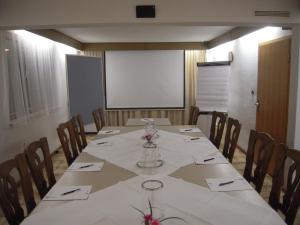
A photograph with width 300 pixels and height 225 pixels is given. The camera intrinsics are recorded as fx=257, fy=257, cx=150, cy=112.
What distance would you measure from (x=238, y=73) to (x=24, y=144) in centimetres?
375

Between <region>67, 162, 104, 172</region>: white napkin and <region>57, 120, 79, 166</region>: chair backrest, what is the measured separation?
54 cm

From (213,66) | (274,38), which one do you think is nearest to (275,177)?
(274,38)

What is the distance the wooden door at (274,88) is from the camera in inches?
121

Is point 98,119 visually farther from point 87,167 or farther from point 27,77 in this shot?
point 87,167

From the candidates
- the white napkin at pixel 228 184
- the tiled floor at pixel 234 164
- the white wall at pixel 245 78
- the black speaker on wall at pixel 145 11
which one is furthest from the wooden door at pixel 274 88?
the white napkin at pixel 228 184

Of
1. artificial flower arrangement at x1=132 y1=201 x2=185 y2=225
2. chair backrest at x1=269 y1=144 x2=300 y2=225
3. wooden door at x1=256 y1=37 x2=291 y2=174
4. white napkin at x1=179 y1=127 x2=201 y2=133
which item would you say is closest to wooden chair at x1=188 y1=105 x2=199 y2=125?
white napkin at x1=179 y1=127 x2=201 y2=133

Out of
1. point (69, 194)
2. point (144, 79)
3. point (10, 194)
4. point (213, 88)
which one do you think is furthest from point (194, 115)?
point (144, 79)

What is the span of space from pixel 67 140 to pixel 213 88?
3.62 meters

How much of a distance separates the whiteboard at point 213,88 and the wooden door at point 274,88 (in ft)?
4.56

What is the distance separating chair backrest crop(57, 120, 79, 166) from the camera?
2.41m

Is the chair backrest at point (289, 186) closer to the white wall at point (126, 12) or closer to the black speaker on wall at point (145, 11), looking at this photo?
the white wall at point (126, 12)

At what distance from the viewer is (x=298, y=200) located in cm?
130

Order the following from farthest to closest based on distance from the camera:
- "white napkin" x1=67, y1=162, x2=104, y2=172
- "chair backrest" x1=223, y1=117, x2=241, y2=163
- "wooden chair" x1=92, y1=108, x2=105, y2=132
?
1. "wooden chair" x1=92, y1=108, x2=105, y2=132
2. "chair backrest" x1=223, y1=117, x2=241, y2=163
3. "white napkin" x1=67, y1=162, x2=104, y2=172

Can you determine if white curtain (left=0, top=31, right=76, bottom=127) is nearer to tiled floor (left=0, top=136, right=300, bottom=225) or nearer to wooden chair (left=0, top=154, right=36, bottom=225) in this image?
tiled floor (left=0, top=136, right=300, bottom=225)
